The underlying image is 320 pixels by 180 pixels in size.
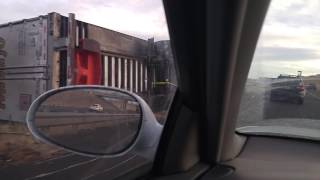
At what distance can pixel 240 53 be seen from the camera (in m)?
3.52

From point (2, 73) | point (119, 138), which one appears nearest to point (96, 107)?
point (119, 138)

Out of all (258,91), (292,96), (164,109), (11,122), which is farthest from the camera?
(292,96)

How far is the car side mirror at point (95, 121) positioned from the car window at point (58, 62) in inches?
1.3

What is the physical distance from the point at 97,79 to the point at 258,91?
6.39 feet

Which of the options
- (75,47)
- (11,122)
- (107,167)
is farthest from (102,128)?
(11,122)

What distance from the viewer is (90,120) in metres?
2.99

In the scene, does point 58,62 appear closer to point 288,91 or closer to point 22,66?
point 22,66

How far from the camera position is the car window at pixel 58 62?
235 cm

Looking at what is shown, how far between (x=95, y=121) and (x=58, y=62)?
1.64ft

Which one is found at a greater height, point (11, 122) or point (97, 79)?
point (97, 79)

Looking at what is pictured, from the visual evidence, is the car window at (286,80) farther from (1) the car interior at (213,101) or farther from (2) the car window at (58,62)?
(2) the car window at (58,62)

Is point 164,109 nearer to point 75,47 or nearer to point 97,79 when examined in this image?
point 97,79

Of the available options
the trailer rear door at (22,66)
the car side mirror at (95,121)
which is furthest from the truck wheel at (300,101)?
the trailer rear door at (22,66)

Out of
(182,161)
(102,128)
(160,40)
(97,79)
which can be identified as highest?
(160,40)
